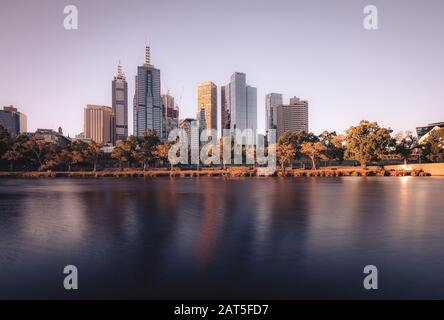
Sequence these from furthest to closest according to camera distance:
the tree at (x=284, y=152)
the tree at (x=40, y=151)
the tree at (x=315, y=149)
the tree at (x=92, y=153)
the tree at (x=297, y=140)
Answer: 1. the tree at (x=297, y=140)
2. the tree at (x=92, y=153)
3. the tree at (x=40, y=151)
4. the tree at (x=315, y=149)
5. the tree at (x=284, y=152)

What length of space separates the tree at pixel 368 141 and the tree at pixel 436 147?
17.7m

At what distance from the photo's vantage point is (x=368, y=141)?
270 feet

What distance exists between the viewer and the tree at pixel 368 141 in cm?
8189

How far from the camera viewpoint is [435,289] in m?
8.96

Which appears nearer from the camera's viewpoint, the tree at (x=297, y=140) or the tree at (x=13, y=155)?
the tree at (x=13, y=155)

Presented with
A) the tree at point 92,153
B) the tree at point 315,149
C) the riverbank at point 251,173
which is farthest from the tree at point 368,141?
the tree at point 92,153

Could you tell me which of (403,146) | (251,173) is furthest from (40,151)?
(403,146)

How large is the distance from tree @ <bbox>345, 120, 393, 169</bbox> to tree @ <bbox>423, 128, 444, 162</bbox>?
17660 mm

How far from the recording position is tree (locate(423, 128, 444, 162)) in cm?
8850

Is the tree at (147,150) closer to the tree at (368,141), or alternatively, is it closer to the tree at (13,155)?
the tree at (13,155)
